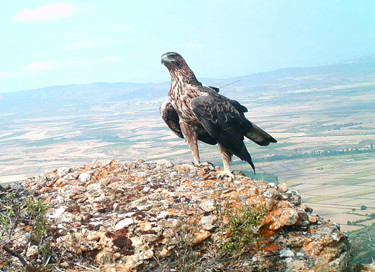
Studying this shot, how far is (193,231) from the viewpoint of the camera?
5.47m

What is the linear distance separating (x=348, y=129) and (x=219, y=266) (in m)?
65.1

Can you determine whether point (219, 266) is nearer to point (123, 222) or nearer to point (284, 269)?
point (284, 269)

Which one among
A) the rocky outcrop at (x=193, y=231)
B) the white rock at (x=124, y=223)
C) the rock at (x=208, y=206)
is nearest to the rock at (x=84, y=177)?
the rocky outcrop at (x=193, y=231)

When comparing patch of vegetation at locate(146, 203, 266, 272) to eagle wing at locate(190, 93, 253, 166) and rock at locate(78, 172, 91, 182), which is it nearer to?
eagle wing at locate(190, 93, 253, 166)

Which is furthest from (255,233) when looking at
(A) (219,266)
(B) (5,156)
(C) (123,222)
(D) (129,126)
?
(D) (129,126)

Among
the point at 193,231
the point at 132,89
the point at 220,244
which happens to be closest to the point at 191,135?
the point at 193,231

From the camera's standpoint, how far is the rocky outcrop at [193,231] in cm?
519

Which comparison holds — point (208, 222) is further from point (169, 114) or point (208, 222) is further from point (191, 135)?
point (169, 114)

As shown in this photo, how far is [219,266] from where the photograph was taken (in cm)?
503

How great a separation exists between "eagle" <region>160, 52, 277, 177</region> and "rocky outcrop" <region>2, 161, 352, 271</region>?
1.08 m

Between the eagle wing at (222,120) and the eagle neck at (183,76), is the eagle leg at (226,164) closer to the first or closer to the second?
the eagle wing at (222,120)

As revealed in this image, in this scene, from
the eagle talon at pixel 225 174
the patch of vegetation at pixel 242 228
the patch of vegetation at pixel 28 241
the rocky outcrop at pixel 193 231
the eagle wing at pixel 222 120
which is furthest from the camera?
the eagle wing at pixel 222 120

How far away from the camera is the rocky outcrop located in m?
5.19

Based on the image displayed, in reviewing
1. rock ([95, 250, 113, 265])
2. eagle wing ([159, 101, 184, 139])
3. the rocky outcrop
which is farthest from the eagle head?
rock ([95, 250, 113, 265])
